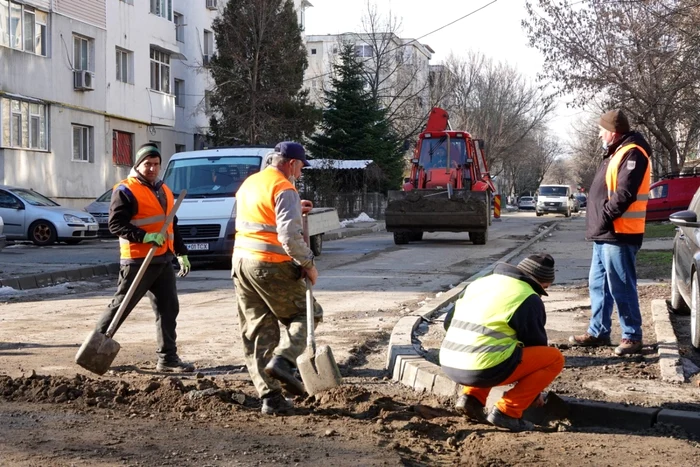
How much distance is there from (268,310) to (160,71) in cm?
3323

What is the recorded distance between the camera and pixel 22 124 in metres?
28.2

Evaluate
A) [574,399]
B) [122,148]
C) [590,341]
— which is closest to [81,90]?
[122,148]

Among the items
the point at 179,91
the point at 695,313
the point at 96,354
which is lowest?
the point at 96,354

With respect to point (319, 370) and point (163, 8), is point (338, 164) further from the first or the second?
point (319, 370)

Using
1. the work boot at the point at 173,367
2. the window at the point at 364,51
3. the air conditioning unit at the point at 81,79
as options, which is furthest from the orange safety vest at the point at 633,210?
the window at the point at 364,51

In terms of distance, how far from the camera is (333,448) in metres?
4.79

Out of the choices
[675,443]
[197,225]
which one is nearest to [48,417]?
[675,443]

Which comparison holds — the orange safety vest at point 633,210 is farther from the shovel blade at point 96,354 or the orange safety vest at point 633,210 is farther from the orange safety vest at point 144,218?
the shovel blade at point 96,354

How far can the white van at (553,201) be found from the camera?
5475cm

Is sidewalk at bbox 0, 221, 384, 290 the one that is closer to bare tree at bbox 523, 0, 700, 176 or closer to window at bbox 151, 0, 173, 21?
bare tree at bbox 523, 0, 700, 176

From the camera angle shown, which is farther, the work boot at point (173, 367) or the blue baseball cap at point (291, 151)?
the work boot at point (173, 367)

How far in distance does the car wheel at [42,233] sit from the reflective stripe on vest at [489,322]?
1912 cm

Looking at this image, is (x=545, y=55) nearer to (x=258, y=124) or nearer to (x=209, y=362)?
(x=258, y=124)

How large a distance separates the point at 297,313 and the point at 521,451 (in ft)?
5.77
